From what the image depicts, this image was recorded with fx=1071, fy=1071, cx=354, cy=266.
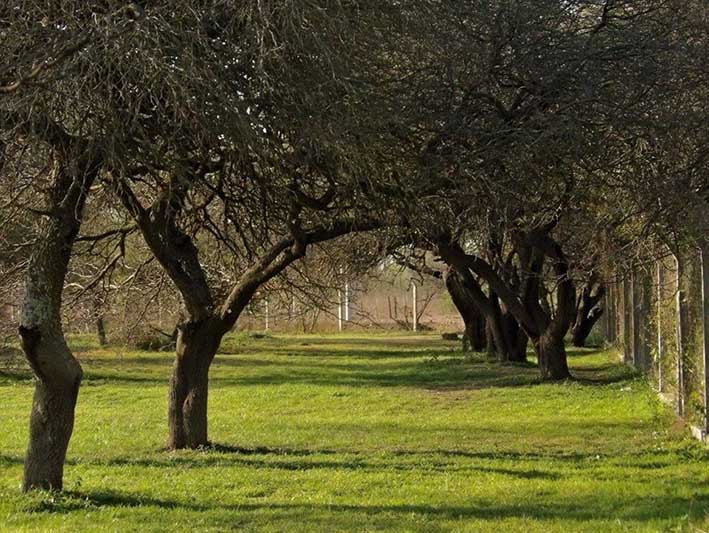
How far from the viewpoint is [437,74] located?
8656 millimetres

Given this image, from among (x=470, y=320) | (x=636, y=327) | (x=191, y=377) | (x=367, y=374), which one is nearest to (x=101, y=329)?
(x=191, y=377)

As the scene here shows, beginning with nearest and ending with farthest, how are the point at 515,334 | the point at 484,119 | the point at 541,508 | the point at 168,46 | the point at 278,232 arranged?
1. the point at 168,46
2. the point at 541,508
3. the point at 484,119
4. the point at 278,232
5. the point at 515,334

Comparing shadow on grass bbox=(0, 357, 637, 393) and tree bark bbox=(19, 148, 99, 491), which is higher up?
tree bark bbox=(19, 148, 99, 491)

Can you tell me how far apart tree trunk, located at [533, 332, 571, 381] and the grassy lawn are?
534 millimetres

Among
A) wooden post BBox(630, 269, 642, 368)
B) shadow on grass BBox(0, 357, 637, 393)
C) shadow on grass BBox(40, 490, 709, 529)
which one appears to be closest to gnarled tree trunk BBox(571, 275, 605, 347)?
shadow on grass BBox(0, 357, 637, 393)

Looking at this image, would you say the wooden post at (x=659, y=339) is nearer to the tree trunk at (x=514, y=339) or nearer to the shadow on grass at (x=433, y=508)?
the shadow on grass at (x=433, y=508)

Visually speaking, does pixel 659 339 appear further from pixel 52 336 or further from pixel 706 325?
pixel 52 336

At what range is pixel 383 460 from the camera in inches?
461

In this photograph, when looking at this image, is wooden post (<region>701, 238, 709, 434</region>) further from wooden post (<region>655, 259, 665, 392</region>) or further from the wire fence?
wooden post (<region>655, 259, 665, 392</region>)

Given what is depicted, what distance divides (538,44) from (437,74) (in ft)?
3.41

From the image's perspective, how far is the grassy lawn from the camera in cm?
798

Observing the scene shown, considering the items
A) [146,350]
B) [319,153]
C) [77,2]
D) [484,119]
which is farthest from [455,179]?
[146,350]

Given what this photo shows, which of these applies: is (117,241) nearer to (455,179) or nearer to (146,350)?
(455,179)

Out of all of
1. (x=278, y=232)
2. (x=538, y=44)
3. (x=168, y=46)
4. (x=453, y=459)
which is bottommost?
(x=453, y=459)
